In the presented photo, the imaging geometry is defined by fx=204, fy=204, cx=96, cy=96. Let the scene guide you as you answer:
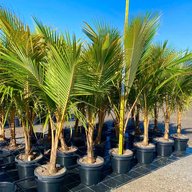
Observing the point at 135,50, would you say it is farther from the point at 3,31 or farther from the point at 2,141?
the point at 2,141

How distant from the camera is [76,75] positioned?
2215 mm

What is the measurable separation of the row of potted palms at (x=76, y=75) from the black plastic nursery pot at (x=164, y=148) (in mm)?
521

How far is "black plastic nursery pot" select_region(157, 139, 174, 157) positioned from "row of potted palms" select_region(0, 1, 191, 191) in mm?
521

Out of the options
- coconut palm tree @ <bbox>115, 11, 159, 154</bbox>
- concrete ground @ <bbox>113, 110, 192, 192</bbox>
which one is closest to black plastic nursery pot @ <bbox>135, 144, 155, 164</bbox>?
concrete ground @ <bbox>113, 110, 192, 192</bbox>

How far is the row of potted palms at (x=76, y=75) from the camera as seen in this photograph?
2270 mm

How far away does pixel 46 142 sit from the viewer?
4957mm

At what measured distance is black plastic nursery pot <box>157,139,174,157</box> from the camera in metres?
4.38

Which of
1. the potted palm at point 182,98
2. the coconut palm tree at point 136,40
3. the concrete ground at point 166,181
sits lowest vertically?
the concrete ground at point 166,181

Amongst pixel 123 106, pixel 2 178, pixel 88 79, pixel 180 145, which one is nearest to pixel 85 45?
pixel 88 79

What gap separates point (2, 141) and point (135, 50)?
11.9 ft

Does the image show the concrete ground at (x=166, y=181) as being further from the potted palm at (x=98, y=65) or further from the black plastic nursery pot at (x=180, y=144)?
the black plastic nursery pot at (x=180, y=144)

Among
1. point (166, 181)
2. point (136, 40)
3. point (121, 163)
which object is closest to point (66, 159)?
A: point (121, 163)

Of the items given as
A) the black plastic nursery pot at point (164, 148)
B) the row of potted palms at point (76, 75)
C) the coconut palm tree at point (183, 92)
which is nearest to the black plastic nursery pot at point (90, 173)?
the row of potted palms at point (76, 75)

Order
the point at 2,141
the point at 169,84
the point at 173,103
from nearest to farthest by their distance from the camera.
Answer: the point at 169,84 < the point at 173,103 < the point at 2,141
